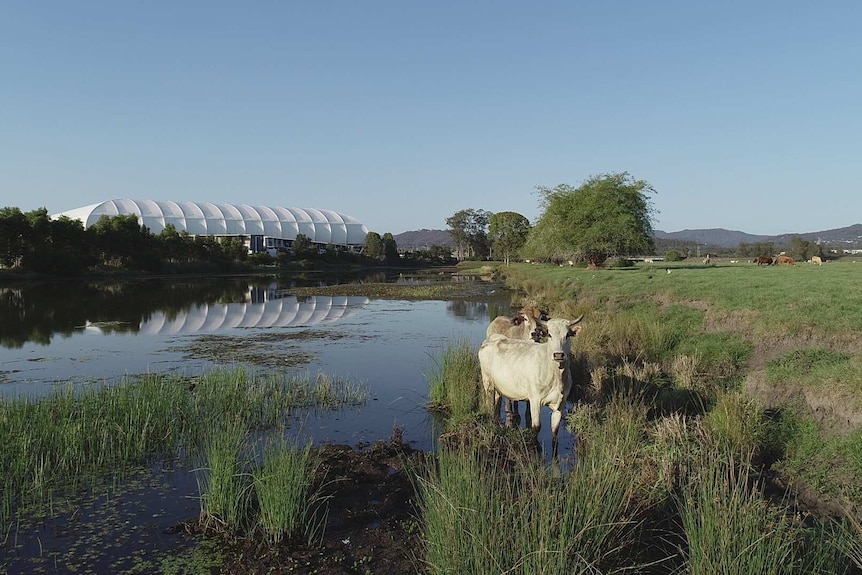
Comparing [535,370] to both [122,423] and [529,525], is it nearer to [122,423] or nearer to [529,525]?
[529,525]

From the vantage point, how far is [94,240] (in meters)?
55.7

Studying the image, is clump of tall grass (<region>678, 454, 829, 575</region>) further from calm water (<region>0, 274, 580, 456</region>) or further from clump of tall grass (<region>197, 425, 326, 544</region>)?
calm water (<region>0, 274, 580, 456</region>)

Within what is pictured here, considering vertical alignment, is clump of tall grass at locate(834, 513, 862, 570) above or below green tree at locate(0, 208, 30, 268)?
below

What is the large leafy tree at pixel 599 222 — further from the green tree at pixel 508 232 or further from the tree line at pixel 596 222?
the green tree at pixel 508 232

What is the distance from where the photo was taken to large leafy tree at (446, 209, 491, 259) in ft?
469

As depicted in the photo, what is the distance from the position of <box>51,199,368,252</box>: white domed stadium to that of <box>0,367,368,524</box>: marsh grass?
86904 millimetres

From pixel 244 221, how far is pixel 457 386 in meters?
110

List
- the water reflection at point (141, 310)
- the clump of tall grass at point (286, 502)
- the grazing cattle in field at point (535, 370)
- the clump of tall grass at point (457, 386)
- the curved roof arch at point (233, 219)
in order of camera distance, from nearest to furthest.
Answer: the clump of tall grass at point (286, 502), the grazing cattle in field at point (535, 370), the clump of tall grass at point (457, 386), the water reflection at point (141, 310), the curved roof arch at point (233, 219)

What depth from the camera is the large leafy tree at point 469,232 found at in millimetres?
142875

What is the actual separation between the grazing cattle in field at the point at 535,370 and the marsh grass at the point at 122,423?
11.1ft

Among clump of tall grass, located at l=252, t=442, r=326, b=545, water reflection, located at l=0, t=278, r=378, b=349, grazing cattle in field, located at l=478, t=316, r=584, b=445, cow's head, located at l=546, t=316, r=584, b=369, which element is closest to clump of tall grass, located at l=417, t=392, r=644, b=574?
clump of tall grass, located at l=252, t=442, r=326, b=545

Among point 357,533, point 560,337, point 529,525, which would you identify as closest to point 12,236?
point 357,533

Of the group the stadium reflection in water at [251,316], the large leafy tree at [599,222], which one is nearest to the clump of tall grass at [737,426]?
the stadium reflection in water at [251,316]

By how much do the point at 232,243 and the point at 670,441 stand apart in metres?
79.2
